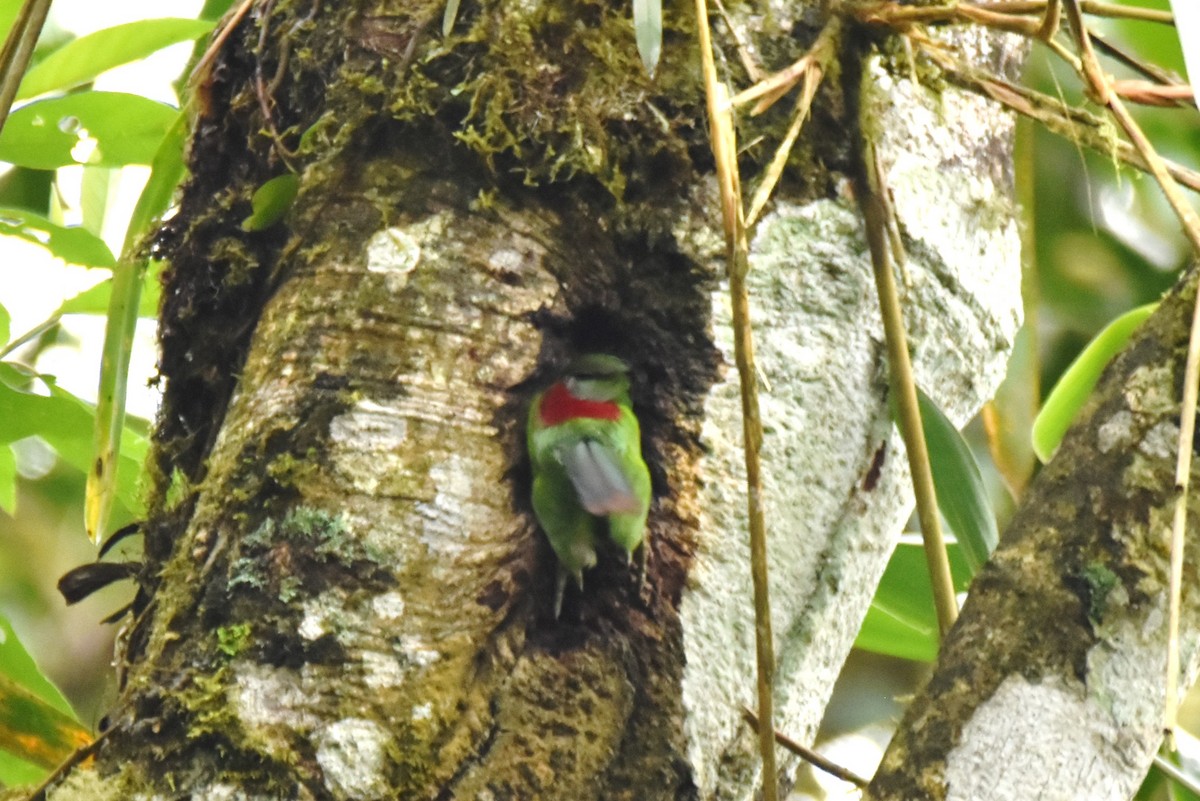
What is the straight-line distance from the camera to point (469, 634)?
1.11 meters

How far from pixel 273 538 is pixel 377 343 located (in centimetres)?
19

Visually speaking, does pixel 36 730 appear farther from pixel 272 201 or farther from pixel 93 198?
pixel 93 198

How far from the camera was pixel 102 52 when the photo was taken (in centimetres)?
179

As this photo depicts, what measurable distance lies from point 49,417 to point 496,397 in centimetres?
64

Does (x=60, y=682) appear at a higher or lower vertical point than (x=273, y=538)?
lower

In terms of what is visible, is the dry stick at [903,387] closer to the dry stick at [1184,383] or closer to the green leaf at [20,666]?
the dry stick at [1184,383]

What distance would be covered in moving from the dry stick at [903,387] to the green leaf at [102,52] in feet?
3.14

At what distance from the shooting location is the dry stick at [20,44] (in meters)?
1.17

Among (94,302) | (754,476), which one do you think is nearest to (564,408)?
(754,476)

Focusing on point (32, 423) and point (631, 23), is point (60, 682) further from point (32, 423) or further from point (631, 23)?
point (631, 23)

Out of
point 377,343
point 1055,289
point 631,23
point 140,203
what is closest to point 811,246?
point 631,23

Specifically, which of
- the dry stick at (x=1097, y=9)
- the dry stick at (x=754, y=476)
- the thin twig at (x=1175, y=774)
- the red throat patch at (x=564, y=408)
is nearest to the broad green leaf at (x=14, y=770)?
the red throat patch at (x=564, y=408)

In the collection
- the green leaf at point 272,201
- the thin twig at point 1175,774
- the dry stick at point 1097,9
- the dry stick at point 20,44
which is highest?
the dry stick at point 20,44

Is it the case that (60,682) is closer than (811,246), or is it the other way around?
(811,246)
